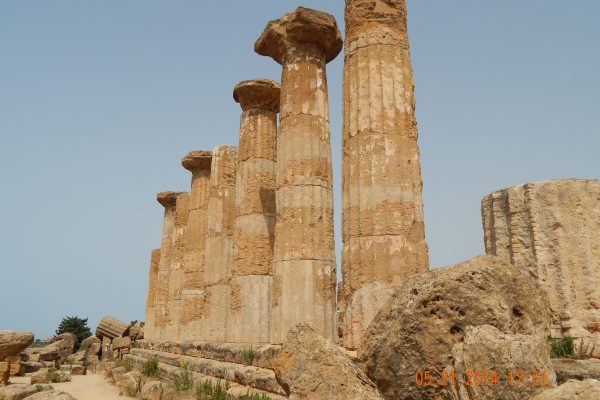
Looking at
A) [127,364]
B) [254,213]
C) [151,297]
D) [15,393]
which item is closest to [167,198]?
[151,297]

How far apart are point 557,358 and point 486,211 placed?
2641 mm

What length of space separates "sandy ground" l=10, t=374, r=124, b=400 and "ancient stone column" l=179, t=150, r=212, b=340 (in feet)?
9.69

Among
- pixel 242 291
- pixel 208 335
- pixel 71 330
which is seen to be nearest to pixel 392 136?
pixel 242 291

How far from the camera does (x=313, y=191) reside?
10312 mm

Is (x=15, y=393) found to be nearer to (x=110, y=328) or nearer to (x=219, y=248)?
(x=219, y=248)

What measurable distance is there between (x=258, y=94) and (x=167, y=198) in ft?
36.6

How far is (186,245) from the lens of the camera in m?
18.6

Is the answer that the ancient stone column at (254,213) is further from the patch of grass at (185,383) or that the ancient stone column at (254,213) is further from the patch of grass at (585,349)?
the patch of grass at (585,349)

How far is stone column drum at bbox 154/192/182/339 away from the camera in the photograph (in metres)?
21.2

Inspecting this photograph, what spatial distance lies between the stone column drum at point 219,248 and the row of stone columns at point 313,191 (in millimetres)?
38

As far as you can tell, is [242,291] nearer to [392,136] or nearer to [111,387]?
[392,136]

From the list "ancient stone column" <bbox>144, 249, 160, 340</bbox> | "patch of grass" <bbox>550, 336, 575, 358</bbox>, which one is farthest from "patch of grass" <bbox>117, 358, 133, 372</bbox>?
"patch of grass" <bbox>550, 336, 575, 358</bbox>

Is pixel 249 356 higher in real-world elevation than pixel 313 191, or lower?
lower
